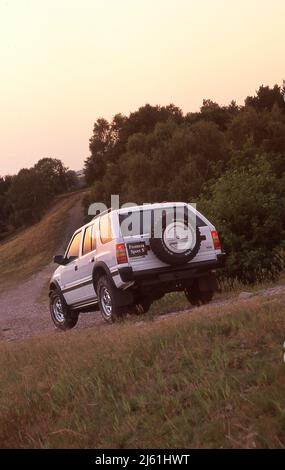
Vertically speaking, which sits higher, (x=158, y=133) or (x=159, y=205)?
(x=158, y=133)

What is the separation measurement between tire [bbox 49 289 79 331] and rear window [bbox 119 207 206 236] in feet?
11.6

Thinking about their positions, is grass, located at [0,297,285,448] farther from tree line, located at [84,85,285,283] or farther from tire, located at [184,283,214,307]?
tree line, located at [84,85,285,283]

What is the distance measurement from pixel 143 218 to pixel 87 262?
1.75 meters

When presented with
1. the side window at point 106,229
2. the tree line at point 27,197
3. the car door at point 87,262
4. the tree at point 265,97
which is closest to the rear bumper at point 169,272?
the side window at point 106,229

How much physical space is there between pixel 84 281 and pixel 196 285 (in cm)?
219

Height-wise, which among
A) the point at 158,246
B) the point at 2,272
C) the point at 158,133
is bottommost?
the point at 2,272

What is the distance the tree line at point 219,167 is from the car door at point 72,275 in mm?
3588

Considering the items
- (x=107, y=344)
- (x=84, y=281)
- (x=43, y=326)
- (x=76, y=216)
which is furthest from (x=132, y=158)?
(x=107, y=344)

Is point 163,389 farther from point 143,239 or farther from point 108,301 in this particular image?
point 108,301

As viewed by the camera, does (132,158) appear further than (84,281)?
Yes

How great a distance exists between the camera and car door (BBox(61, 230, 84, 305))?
47.9ft

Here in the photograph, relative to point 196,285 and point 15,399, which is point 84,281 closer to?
point 196,285

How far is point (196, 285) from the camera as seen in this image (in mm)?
13562

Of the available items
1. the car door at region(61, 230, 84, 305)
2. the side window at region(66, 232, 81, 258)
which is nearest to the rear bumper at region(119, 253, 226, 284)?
the car door at region(61, 230, 84, 305)
